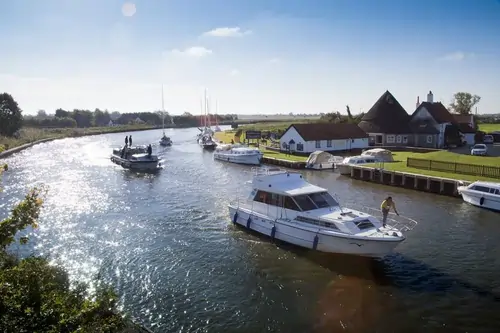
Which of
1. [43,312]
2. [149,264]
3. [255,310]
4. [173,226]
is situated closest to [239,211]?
[173,226]

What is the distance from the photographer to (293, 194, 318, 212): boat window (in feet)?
74.1

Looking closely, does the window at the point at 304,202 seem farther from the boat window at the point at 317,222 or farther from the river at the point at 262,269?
the river at the point at 262,269

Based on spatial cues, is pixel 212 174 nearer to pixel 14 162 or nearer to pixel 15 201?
pixel 15 201

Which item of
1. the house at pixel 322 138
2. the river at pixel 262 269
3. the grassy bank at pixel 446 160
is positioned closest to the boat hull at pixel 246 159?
the house at pixel 322 138

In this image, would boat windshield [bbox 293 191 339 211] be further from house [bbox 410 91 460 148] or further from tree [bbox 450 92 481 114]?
tree [bbox 450 92 481 114]

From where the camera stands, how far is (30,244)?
23.3 m

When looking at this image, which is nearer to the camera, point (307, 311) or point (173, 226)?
point (307, 311)

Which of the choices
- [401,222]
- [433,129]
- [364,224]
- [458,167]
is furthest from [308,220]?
[433,129]

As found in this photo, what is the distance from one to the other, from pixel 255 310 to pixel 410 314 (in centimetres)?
602

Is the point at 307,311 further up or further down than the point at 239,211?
further down

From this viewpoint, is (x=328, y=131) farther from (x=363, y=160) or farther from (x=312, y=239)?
(x=312, y=239)

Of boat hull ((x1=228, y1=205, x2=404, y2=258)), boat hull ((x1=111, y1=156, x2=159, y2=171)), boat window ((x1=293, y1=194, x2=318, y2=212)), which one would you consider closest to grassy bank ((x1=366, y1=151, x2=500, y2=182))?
boat window ((x1=293, y1=194, x2=318, y2=212))

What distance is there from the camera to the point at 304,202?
22.8 m

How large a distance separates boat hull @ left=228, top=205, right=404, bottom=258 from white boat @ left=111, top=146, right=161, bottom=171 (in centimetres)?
2916
